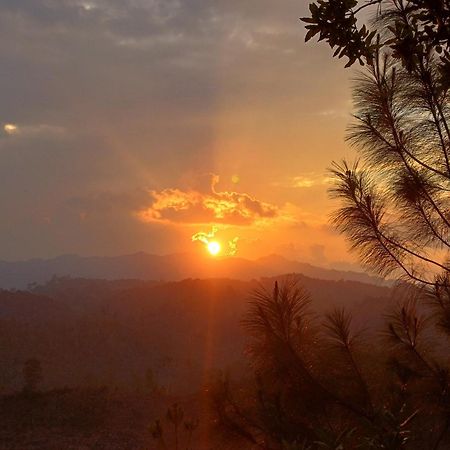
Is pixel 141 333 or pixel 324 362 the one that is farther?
pixel 141 333

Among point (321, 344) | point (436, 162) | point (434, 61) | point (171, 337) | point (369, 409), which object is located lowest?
point (171, 337)

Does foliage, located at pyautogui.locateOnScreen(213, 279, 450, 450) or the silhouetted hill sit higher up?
foliage, located at pyautogui.locateOnScreen(213, 279, 450, 450)

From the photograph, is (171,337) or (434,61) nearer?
(434,61)

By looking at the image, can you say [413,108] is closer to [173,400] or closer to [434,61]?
[434,61]

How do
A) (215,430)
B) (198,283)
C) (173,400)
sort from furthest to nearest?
(198,283)
(173,400)
(215,430)

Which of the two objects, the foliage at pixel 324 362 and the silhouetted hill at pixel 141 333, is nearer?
the foliage at pixel 324 362

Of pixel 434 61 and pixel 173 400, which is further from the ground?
pixel 434 61

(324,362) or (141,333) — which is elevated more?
(324,362)

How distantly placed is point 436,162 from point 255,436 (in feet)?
13.0

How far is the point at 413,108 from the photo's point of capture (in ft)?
16.0

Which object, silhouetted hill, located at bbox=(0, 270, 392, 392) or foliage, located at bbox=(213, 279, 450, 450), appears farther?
silhouetted hill, located at bbox=(0, 270, 392, 392)

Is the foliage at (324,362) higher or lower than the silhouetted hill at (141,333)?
higher

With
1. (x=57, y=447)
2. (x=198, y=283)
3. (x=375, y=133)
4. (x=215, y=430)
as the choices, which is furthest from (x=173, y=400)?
(x=198, y=283)

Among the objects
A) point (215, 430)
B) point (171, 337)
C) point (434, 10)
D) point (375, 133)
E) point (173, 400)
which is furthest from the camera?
point (171, 337)
